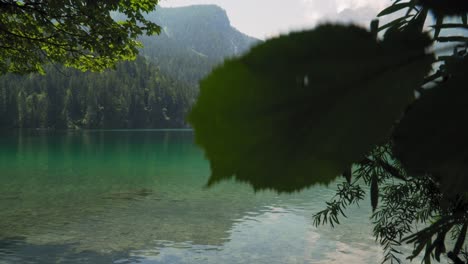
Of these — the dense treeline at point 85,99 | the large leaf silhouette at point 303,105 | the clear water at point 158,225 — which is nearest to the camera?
the large leaf silhouette at point 303,105

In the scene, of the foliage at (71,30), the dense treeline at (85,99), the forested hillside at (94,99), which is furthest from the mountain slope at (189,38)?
the foliage at (71,30)

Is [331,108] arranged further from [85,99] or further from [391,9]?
[85,99]

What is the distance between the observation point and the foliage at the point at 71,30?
6074mm

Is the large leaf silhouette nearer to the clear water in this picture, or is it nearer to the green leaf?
the green leaf

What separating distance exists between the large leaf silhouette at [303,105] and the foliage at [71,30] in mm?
6434

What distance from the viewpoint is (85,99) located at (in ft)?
224

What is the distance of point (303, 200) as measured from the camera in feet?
60.4

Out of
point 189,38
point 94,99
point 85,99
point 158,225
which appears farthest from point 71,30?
point 189,38

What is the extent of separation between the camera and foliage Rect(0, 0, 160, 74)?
607cm

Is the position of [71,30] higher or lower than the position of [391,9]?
higher

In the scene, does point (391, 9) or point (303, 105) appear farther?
point (391, 9)

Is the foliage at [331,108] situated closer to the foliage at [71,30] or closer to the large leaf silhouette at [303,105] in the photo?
the large leaf silhouette at [303,105]

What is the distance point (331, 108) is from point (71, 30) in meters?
7.20

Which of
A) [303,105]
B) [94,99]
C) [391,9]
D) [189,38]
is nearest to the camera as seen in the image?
[303,105]
